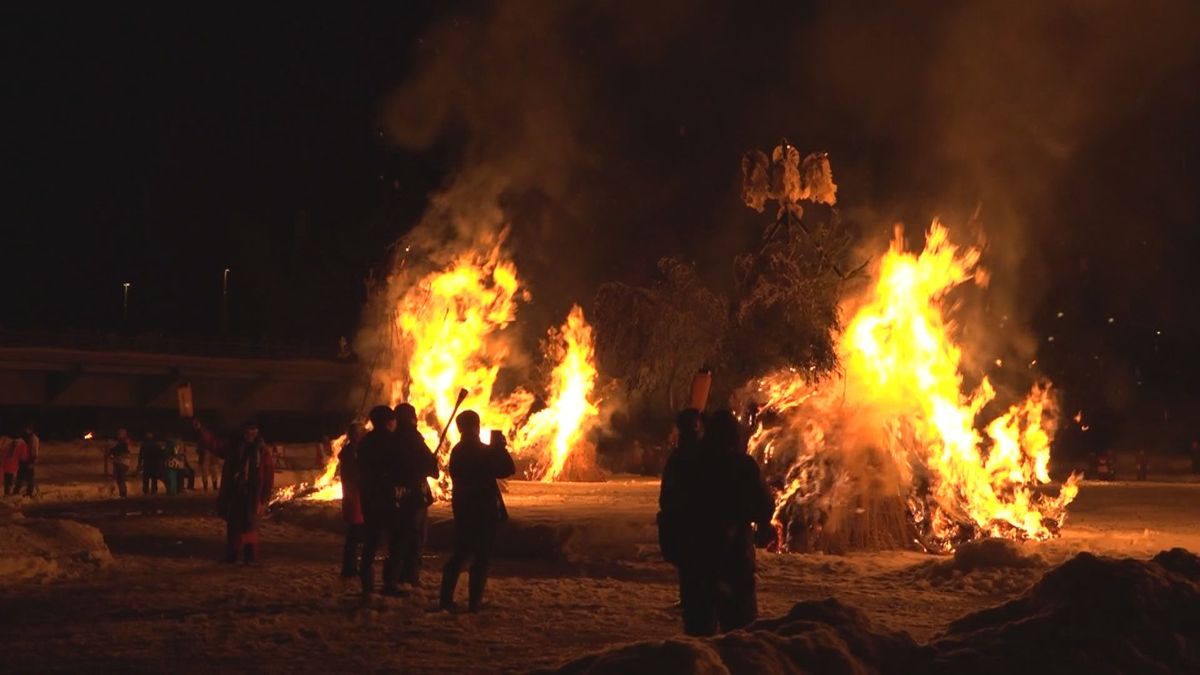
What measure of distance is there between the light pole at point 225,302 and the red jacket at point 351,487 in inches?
2120

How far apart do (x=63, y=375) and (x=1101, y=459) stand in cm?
3353

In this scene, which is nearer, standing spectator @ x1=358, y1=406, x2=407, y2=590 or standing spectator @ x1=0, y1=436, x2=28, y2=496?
standing spectator @ x1=358, y1=406, x2=407, y2=590

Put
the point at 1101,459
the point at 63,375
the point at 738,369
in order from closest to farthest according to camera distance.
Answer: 1. the point at 738,369
2. the point at 1101,459
3. the point at 63,375

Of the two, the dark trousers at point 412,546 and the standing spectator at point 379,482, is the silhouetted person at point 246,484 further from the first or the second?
the standing spectator at point 379,482

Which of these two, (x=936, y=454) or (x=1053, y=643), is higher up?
(x=936, y=454)

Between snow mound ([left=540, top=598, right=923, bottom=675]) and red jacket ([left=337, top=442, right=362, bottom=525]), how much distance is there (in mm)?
5587

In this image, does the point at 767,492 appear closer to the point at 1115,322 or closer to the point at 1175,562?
the point at 1175,562

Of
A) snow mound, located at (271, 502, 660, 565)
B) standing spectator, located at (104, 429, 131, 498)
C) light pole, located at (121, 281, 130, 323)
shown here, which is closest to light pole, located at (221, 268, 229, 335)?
light pole, located at (121, 281, 130, 323)

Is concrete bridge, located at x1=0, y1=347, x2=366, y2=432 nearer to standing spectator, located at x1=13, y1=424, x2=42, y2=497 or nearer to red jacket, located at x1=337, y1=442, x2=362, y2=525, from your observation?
standing spectator, located at x1=13, y1=424, x2=42, y2=497

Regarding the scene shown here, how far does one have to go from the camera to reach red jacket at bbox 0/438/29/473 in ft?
89.0

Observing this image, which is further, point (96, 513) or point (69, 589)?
point (96, 513)

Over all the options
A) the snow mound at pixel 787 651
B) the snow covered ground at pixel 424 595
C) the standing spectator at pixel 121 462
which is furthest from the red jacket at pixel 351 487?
the standing spectator at pixel 121 462

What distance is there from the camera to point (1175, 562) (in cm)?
855

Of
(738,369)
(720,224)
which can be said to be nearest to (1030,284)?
(720,224)
